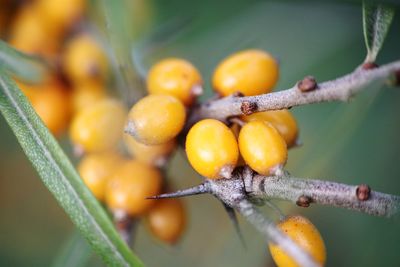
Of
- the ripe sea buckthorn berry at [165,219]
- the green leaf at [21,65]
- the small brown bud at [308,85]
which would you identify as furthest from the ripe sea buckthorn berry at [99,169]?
the small brown bud at [308,85]

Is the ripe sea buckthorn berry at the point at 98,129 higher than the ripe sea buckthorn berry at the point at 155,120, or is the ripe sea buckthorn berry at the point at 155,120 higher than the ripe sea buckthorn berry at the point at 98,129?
the ripe sea buckthorn berry at the point at 155,120

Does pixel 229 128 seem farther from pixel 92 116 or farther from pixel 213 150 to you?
pixel 92 116

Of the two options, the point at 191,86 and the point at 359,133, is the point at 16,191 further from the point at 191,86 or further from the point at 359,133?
the point at 359,133

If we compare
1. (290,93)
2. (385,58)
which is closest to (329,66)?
(385,58)

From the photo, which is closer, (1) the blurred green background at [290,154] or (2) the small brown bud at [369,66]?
(2) the small brown bud at [369,66]

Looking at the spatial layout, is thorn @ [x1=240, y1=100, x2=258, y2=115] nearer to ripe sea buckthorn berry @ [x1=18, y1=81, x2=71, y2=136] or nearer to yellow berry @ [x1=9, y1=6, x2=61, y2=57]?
ripe sea buckthorn berry @ [x1=18, y1=81, x2=71, y2=136]

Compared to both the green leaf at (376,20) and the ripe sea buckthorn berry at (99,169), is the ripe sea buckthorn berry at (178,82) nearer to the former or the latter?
the ripe sea buckthorn berry at (99,169)
